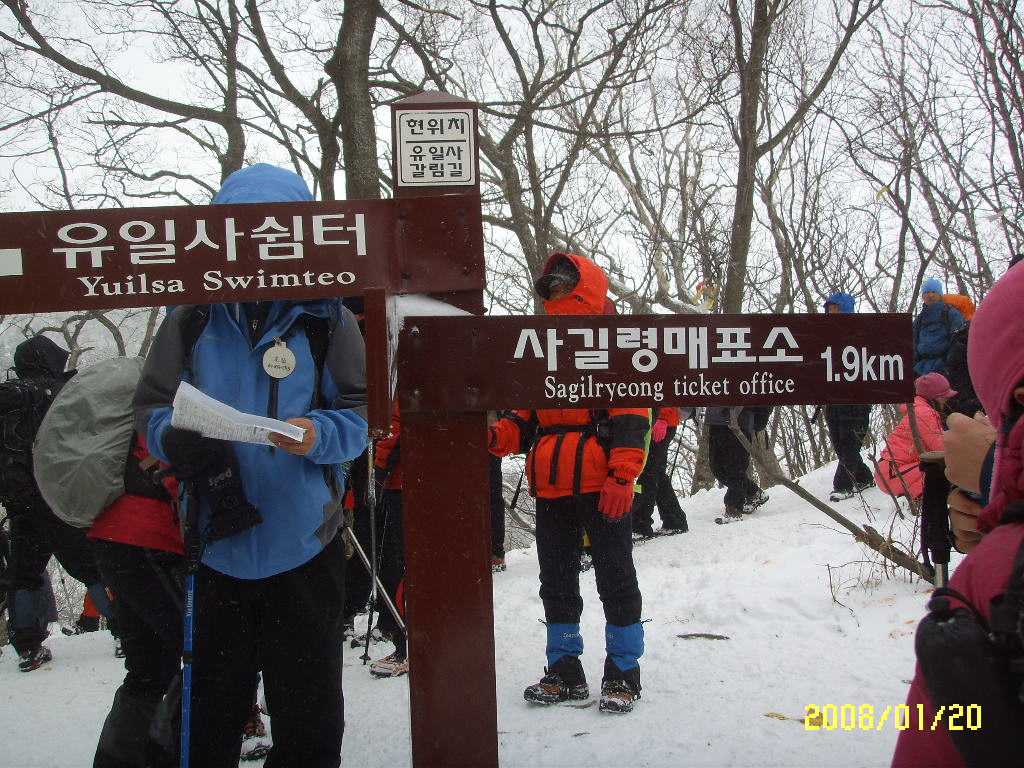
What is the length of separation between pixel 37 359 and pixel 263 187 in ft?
11.1

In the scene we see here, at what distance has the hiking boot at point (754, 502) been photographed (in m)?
7.37

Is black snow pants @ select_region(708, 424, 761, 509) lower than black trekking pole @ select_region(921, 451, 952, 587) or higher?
lower

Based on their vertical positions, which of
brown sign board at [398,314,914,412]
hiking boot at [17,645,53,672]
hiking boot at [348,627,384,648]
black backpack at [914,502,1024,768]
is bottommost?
hiking boot at [17,645,53,672]

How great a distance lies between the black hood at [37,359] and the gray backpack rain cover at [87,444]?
2.16 meters

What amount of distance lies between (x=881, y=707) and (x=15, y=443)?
4752mm

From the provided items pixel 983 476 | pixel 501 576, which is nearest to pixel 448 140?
pixel 983 476

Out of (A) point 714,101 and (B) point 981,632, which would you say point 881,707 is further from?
(A) point 714,101

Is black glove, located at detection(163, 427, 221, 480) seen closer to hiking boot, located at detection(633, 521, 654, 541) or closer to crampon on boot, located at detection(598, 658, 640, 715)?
crampon on boot, located at detection(598, 658, 640, 715)

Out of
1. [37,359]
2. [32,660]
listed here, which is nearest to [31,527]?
[32,660]

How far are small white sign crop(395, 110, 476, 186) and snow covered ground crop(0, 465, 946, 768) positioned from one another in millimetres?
1956

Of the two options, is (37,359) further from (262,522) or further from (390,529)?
(262,522)

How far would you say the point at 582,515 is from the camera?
10.7ft

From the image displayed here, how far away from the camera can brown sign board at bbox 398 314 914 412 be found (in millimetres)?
1887

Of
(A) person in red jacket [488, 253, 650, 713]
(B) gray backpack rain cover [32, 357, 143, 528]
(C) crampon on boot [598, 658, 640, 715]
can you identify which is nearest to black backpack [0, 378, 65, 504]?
(B) gray backpack rain cover [32, 357, 143, 528]
